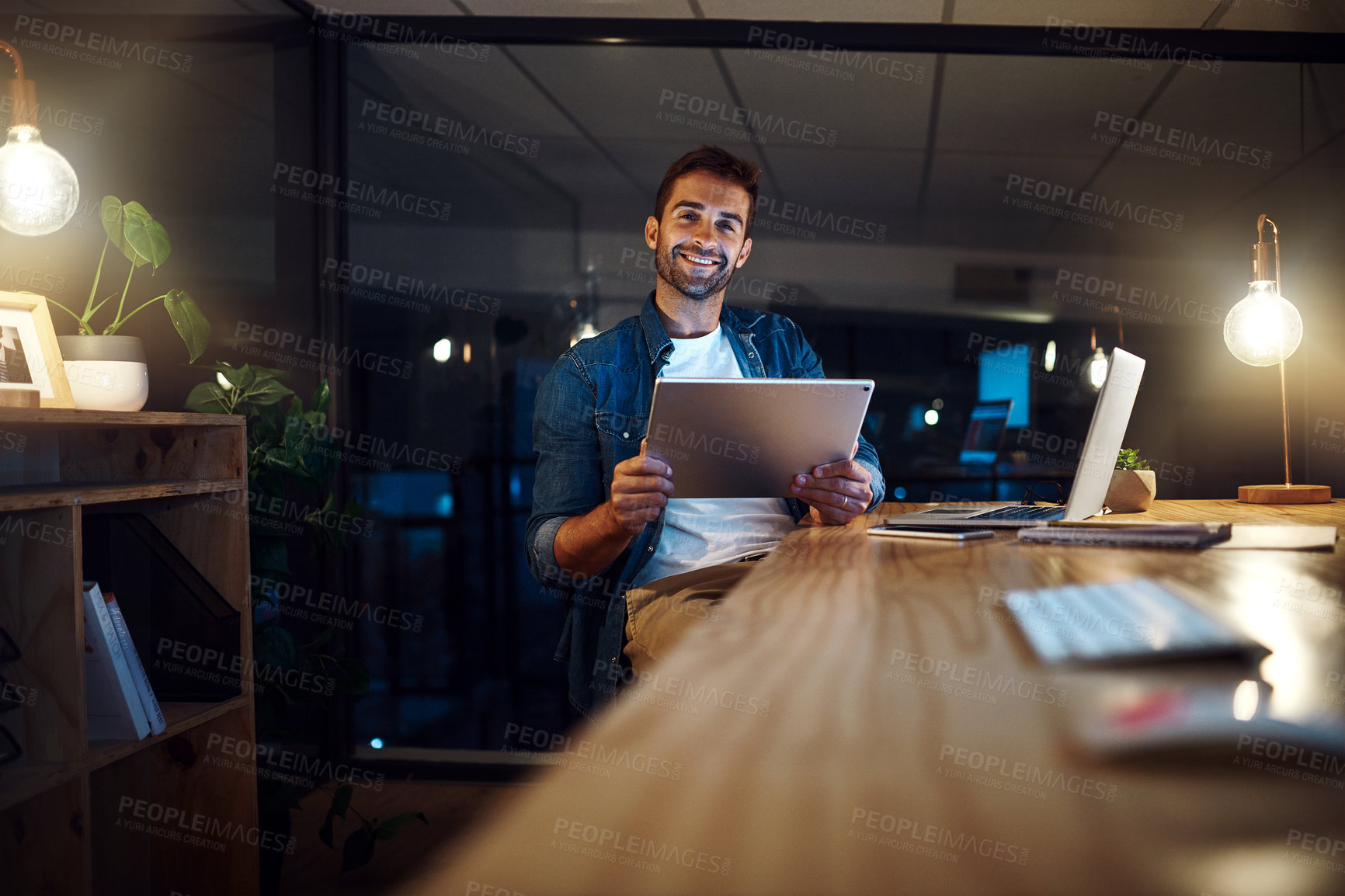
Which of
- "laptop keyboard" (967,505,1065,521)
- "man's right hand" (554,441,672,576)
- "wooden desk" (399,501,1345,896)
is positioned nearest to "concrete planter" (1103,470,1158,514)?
"laptop keyboard" (967,505,1065,521)

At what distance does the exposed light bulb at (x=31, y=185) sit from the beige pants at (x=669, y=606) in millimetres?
1263

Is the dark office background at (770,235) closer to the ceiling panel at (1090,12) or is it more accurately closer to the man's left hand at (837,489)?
the ceiling panel at (1090,12)

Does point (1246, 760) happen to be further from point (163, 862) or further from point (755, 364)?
point (163, 862)

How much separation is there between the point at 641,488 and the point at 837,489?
13.8 inches

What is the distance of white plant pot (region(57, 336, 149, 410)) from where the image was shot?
154 centimetres

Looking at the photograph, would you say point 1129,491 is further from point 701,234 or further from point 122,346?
point 122,346

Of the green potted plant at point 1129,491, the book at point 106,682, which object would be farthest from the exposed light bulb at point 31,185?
the green potted plant at point 1129,491

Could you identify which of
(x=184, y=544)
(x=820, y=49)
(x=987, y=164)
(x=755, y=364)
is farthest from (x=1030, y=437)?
(x=184, y=544)

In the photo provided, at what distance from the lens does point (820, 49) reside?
9.06ft

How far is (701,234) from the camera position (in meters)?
1.97

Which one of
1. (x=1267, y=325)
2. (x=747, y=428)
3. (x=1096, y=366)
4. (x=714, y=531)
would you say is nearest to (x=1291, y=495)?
(x=1267, y=325)

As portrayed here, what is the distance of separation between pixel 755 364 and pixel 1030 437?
4.07 feet

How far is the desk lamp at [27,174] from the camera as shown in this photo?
1495 millimetres

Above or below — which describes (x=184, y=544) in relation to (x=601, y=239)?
below
